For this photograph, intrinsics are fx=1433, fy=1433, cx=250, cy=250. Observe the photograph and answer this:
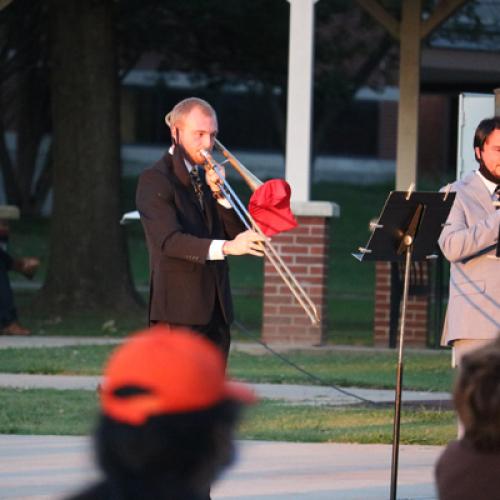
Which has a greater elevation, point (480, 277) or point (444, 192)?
point (444, 192)

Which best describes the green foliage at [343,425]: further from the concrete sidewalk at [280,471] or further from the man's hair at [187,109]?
the man's hair at [187,109]

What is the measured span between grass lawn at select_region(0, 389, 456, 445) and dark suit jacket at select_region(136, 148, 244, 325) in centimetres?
254

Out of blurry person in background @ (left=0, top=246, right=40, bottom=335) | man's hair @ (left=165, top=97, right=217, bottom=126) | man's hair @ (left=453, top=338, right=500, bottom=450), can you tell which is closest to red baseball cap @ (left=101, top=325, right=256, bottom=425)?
man's hair @ (left=453, top=338, right=500, bottom=450)

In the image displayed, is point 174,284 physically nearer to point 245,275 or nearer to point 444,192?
point 444,192

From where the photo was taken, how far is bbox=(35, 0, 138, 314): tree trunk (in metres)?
16.8

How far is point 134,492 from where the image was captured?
7.23ft

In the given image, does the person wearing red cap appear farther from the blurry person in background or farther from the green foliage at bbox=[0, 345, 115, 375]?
the blurry person in background

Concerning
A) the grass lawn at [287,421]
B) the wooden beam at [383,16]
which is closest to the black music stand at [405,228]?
the grass lawn at [287,421]

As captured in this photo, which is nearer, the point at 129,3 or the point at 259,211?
the point at 259,211

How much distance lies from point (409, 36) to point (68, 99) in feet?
14.2

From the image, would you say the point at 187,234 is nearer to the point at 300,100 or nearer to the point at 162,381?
the point at 162,381

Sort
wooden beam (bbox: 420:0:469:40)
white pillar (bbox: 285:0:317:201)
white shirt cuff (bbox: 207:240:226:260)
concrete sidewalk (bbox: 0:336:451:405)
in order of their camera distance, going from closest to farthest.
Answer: white shirt cuff (bbox: 207:240:226:260) < concrete sidewalk (bbox: 0:336:451:405) < white pillar (bbox: 285:0:317:201) < wooden beam (bbox: 420:0:469:40)

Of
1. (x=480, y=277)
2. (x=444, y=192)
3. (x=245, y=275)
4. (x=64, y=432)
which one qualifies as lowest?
(x=245, y=275)

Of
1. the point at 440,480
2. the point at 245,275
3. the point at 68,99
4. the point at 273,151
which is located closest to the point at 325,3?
the point at 245,275
